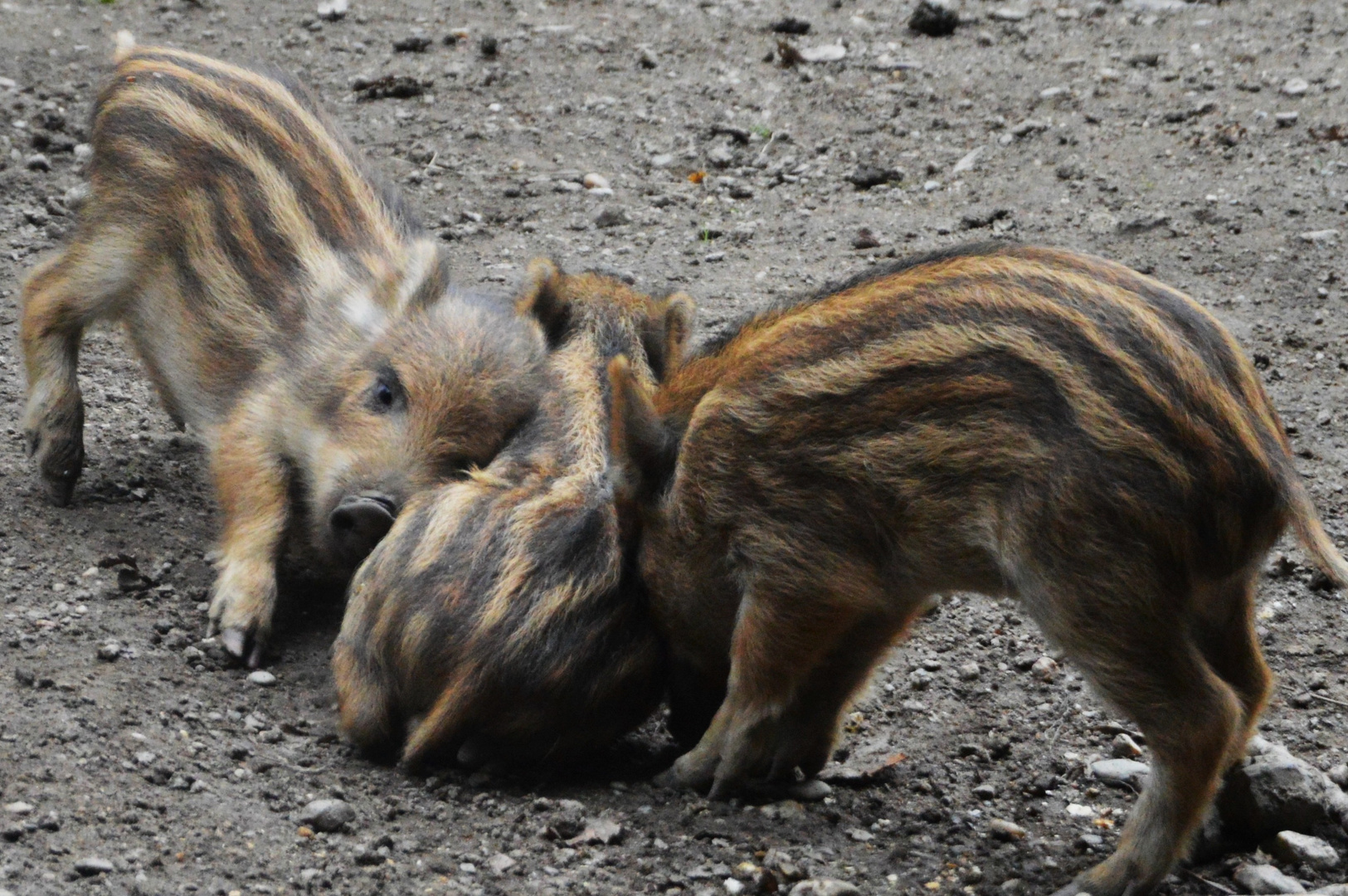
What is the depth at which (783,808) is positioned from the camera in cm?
356

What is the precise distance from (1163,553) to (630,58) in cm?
563

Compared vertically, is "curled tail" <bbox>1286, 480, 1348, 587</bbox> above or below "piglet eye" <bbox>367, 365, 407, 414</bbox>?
above

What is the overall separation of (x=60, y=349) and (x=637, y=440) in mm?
2338

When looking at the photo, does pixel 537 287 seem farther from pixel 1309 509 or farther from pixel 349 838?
pixel 1309 509

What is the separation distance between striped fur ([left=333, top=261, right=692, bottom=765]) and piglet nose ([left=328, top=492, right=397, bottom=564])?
148 millimetres

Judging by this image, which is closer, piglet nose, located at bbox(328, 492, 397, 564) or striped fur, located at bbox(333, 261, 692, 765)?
striped fur, located at bbox(333, 261, 692, 765)

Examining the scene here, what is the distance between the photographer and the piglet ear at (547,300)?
4.39 m

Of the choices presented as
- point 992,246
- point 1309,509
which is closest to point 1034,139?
point 992,246

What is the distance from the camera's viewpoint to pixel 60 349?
16.3 feet

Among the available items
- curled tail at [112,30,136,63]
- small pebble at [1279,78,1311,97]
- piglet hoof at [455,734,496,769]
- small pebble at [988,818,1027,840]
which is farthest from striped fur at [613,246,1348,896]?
small pebble at [1279,78,1311,97]

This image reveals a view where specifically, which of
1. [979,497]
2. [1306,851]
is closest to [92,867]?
[979,497]

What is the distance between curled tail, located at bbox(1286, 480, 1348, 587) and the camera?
2.97 metres

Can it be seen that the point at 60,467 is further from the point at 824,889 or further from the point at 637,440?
the point at 824,889

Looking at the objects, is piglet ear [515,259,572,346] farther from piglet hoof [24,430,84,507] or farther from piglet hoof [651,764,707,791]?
piglet hoof [24,430,84,507]
